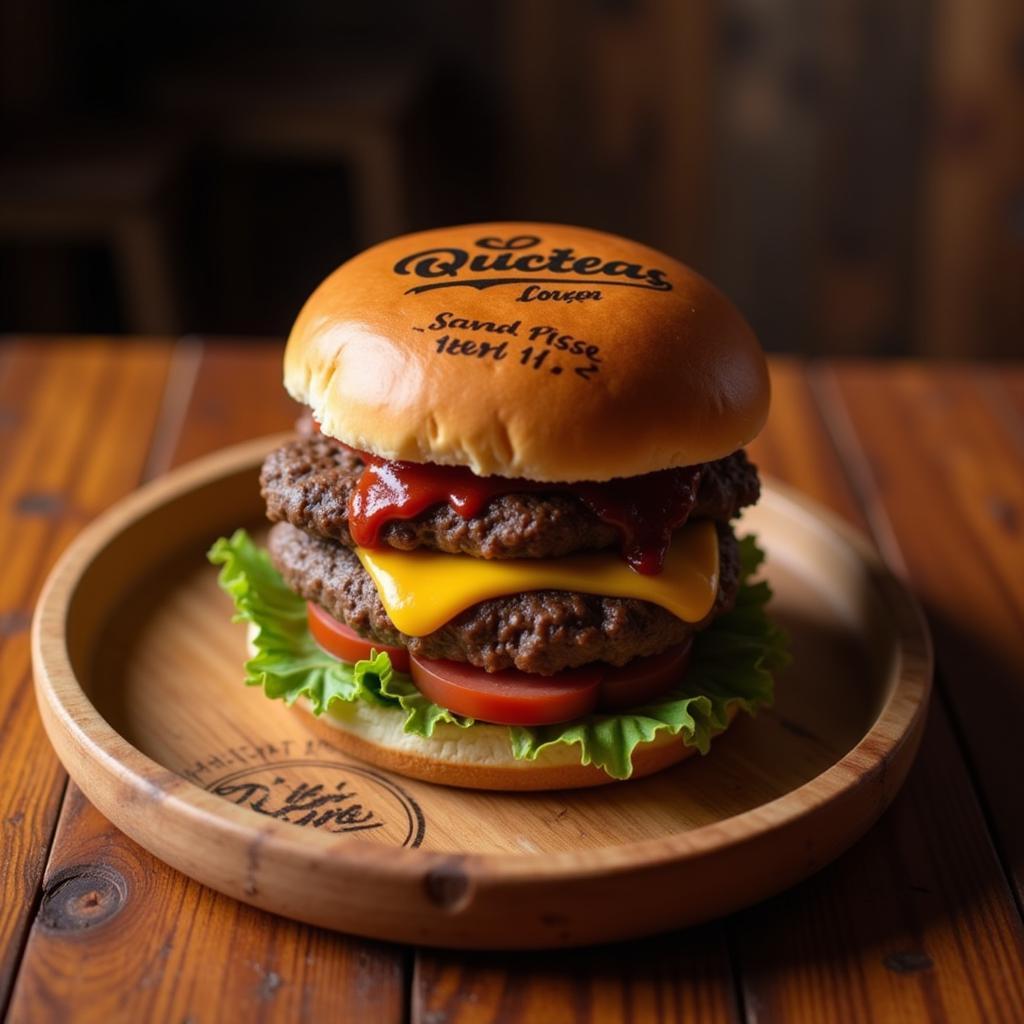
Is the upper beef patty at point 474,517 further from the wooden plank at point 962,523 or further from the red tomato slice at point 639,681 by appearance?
the wooden plank at point 962,523

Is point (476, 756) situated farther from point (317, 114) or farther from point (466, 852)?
point (317, 114)

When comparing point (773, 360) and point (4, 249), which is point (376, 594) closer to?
point (773, 360)


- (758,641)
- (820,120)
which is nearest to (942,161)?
(820,120)

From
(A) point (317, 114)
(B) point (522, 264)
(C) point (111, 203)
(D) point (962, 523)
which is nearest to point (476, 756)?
(B) point (522, 264)

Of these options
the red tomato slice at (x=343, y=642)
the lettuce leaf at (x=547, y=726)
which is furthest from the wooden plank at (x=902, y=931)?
the red tomato slice at (x=343, y=642)

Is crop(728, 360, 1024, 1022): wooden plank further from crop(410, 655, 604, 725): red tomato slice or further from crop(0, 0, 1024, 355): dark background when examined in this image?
crop(0, 0, 1024, 355): dark background

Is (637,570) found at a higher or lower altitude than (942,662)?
higher
